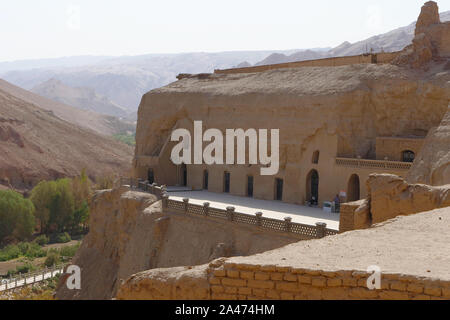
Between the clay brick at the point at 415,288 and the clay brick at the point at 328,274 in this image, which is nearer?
the clay brick at the point at 415,288

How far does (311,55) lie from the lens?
169m

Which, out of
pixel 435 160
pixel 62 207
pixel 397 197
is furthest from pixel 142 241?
pixel 62 207

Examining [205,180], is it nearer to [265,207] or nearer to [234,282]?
[265,207]

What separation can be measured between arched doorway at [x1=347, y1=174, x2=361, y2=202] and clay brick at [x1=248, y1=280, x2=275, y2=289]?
17.5 meters

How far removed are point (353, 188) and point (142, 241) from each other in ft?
33.2

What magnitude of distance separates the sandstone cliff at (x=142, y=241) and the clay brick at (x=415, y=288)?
1247cm

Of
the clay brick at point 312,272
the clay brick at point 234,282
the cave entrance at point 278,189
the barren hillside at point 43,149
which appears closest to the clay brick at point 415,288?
the clay brick at point 312,272

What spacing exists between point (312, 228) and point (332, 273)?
11.5m

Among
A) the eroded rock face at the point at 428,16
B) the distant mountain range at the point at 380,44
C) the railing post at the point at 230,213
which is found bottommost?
the railing post at the point at 230,213

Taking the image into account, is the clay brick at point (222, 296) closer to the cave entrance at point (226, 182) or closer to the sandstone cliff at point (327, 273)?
the sandstone cliff at point (327, 273)

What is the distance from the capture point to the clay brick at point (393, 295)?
268 inches

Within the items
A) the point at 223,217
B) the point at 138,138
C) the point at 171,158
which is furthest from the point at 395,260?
the point at 138,138

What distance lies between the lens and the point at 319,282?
7.43 meters

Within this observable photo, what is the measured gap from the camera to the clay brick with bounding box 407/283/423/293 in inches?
266
